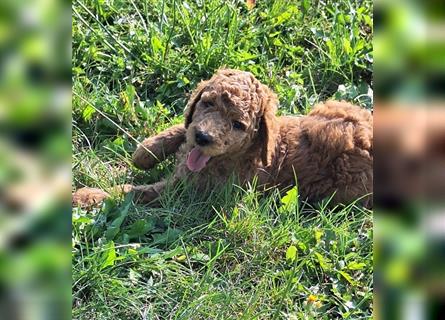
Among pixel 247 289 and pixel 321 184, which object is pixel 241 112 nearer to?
pixel 321 184

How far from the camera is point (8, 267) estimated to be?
2.46ft

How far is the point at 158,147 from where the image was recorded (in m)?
3.79

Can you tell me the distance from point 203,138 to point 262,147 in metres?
0.40

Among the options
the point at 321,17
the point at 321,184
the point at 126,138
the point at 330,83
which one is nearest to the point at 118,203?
the point at 126,138

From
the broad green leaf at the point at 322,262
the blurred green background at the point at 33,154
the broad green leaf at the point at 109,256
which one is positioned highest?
the blurred green background at the point at 33,154

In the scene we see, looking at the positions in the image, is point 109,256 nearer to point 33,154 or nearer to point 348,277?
point 348,277

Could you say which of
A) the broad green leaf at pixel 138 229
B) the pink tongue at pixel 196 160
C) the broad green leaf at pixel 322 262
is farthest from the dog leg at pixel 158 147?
the broad green leaf at pixel 322 262

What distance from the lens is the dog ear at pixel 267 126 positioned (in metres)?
3.45

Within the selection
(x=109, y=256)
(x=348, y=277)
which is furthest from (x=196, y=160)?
(x=348, y=277)

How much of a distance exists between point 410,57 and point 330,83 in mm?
3934

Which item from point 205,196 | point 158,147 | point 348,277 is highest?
point 158,147

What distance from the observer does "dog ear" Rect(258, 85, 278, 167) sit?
345cm

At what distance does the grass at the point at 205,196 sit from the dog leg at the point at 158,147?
0.27 ft

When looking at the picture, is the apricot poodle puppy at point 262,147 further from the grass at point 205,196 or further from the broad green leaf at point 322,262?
the broad green leaf at point 322,262
